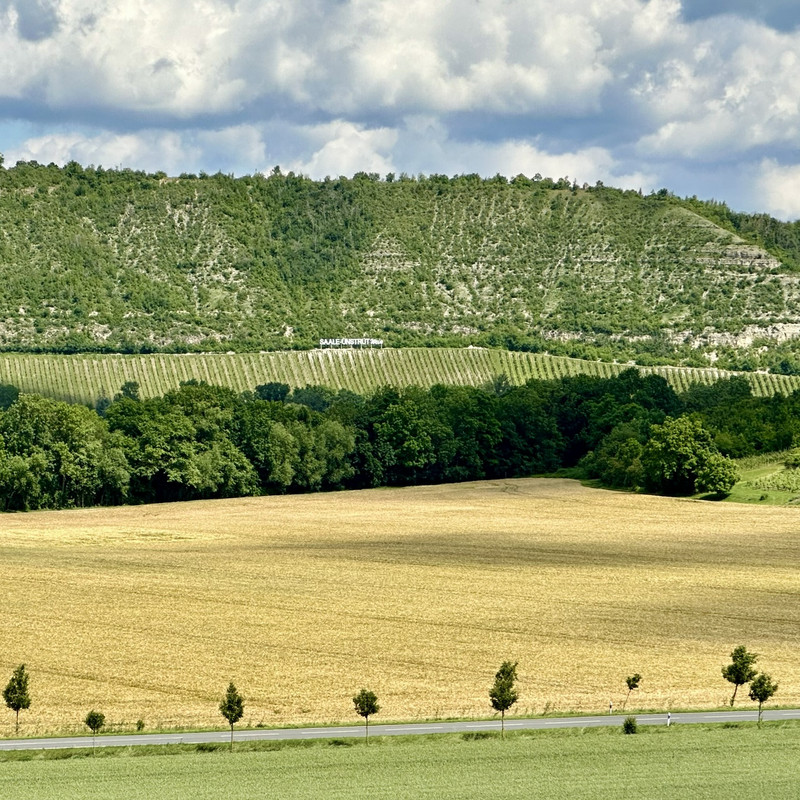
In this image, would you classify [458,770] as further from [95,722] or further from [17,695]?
[17,695]

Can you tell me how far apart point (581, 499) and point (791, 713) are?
80.2 metres

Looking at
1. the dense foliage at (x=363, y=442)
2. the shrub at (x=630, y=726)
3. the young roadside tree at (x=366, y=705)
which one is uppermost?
the dense foliage at (x=363, y=442)

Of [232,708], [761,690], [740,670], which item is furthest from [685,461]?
[232,708]

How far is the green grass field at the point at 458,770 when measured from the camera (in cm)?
4244

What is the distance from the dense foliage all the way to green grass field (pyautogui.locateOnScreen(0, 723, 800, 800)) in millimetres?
80929

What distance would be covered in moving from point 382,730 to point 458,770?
220 inches

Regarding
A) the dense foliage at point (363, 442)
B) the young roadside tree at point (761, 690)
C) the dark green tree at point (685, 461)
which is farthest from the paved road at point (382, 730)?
the dark green tree at point (685, 461)

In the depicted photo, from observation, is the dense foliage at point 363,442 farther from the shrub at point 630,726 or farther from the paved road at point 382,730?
the shrub at point 630,726

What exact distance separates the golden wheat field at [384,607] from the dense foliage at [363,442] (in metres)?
6.47

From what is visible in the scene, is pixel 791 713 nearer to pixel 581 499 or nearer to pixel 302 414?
pixel 581 499

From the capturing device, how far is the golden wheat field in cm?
5506

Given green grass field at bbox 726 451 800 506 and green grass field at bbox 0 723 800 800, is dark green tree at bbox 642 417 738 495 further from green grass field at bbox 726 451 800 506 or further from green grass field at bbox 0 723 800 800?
green grass field at bbox 0 723 800 800

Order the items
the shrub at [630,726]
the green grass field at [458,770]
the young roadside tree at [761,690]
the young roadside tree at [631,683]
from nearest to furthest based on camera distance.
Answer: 1. the green grass field at [458,770]
2. the shrub at [630,726]
3. the young roadside tree at [761,690]
4. the young roadside tree at [631,683]

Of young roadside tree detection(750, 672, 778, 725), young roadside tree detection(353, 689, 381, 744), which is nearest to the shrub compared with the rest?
young roadside tree detection(750, 672, 778, 725)
